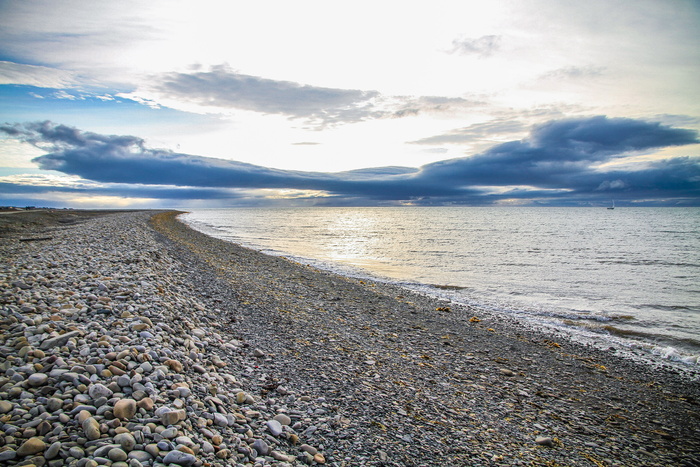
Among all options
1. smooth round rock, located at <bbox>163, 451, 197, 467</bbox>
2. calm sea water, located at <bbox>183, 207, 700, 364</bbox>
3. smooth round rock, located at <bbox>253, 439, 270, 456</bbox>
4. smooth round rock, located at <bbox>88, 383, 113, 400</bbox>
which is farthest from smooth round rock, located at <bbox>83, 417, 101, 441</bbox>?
calm sea water, located at <bbox>183, 207, 700, 364</bbox>

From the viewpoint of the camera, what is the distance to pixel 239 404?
4984mm

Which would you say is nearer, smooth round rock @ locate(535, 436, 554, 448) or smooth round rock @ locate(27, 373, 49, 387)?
smooth round rock @ locate(27, 373, 49, 387)

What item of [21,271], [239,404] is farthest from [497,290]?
[21,271]

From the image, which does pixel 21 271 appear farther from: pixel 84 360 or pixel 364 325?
pixel 364 325

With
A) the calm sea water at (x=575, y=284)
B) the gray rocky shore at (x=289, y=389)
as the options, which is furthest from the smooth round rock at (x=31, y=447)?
the calm sea water at (x=575, y=284)

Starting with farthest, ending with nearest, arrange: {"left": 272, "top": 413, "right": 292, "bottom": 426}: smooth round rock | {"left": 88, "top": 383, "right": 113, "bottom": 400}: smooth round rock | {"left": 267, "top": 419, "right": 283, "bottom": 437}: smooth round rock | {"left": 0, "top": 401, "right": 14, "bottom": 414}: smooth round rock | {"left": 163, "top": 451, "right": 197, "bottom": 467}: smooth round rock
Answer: {"left": 272, "top": 413, "right": 292, "bottom": 426}: smooth round rock → {"left": 267, "top": 419, "right": 283, "bottom": 437}: smooth round rock → {"left": 88, "top": 383, "right": 113, "bottom": 400}: smooth round rock → {"left": 0, "top": 401, "right": 14, "bottom": 414}: smooth round rock → {"left": 163, "top": 451, "right": 197, "bottom": 467}: smooth round rock

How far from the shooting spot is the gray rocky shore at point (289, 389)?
12.2 feet

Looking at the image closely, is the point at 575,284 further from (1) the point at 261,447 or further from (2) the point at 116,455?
(2) the point at 116,455

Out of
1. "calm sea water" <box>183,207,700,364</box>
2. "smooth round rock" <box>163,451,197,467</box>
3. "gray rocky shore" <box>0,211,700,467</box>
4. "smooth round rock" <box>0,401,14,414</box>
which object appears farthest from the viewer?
"calm sea water" <box>183,207,700,364</box>

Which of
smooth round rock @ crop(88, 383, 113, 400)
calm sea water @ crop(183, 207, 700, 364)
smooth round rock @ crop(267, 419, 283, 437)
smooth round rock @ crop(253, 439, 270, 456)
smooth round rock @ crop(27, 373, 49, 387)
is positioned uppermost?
smooth round rock @ crop(27, 373, 49, 387)

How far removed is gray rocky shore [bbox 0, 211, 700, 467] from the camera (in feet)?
12.2

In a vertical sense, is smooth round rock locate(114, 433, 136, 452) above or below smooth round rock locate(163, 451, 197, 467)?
above

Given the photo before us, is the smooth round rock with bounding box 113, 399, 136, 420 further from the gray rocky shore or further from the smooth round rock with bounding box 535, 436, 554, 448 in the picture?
the smooth round rock with bounding box 535, 436, 554, 448

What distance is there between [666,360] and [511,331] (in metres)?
3.90
